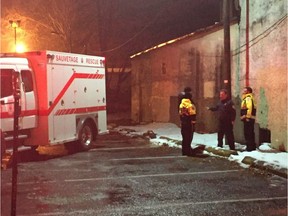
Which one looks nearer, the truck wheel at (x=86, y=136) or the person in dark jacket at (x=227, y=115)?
the person in dark jacket at (x=227, y=115)

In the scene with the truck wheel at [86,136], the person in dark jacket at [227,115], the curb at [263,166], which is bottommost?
the curb at [263,166]

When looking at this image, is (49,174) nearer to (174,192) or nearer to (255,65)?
(174,192)

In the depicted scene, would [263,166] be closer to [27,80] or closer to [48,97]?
[48,97]

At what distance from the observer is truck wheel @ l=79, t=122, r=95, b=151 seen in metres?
14.2

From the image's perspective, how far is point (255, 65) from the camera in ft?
46.9

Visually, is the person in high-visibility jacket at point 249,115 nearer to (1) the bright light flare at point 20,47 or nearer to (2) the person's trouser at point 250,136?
(2) the person's trouser at point 250,136

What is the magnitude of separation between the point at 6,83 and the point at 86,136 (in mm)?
3477

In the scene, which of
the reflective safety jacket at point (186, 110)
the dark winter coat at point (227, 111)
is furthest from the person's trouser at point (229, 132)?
the reflective safety jacket at point (186, 110)

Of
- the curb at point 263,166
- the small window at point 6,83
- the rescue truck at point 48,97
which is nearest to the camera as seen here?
the curb at point 263,166

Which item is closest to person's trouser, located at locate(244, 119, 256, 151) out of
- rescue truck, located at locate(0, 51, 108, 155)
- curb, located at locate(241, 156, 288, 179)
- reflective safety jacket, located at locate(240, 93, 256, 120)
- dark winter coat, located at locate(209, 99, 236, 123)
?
reflective safety jacket, located at locate(240, 93, 256, 120)

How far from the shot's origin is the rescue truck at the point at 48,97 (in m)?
11.9

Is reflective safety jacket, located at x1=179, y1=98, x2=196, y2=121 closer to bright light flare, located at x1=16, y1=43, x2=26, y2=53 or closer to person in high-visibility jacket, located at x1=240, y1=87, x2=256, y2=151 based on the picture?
person in high-visibility jacket, located at x1=240, y1=87, x2=256, y2=151

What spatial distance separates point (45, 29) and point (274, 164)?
66.2 ft

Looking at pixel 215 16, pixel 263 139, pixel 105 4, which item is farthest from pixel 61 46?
pixel 263 139
